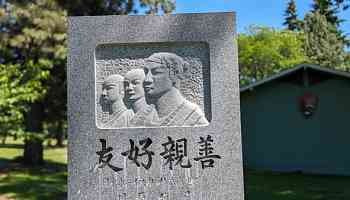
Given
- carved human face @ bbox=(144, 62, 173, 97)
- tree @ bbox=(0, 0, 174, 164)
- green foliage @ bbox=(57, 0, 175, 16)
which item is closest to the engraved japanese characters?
carved human face @ bbox=(144, 62, 173, 97)

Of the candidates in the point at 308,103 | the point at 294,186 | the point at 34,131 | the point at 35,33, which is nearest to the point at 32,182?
the point at 34,131

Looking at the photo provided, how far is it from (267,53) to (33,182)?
2743 centimetres

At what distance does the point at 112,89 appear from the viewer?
4.33 meters

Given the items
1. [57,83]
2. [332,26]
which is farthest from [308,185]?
[332,26]

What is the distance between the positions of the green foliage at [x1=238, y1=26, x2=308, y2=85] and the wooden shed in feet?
64.2

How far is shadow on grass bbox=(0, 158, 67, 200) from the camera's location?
959 cm

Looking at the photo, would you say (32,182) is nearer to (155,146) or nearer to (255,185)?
(255,185)

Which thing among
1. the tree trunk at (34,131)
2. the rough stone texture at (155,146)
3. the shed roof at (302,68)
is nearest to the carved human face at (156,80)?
the rough stone texture at (155,146)

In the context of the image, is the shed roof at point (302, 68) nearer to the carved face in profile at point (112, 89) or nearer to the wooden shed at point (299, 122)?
the wooden shed at point (299, 122)

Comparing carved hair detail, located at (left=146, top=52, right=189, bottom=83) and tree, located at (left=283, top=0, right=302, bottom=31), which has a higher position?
tree, located at (left=283, top=0, right=302, bottom=31)

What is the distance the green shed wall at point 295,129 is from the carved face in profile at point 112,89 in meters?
12.0

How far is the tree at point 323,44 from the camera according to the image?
39.3m

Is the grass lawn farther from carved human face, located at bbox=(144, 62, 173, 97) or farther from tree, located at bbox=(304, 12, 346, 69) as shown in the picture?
tree, located at bbox=(304, 12, 346, 69)

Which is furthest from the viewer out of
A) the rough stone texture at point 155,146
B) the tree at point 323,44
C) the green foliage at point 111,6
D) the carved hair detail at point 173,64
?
the tree at point 323,44
